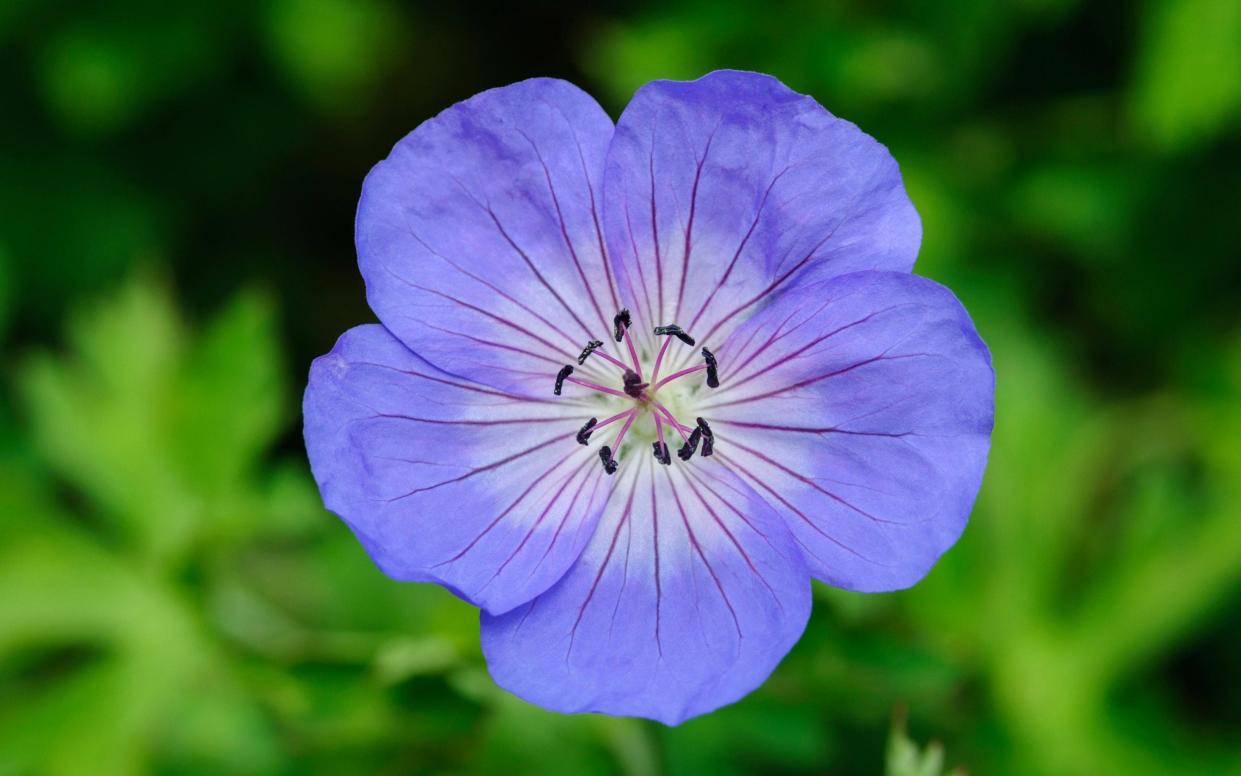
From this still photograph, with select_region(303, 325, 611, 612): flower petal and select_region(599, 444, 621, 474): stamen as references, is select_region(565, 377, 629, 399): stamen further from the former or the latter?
select_region(599, 444, 621, 474): stamen

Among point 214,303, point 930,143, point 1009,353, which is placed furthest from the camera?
point 214,303

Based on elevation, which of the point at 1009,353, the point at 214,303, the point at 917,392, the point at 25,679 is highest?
the point at 917,392

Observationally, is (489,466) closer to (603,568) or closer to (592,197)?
(603,568)

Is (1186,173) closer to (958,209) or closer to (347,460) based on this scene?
(958,209)

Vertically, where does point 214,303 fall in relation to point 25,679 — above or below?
above

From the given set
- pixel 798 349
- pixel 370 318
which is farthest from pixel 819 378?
pixel 370 318

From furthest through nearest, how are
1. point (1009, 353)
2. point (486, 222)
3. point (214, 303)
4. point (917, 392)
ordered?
point (214, 303) < point (1009, 353) < point (486, 222) < point (917, 392)

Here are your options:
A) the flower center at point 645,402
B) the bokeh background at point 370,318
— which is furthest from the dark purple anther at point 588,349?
the bokeh background at point 370,318

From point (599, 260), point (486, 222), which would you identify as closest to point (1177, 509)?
point (599, 260)
